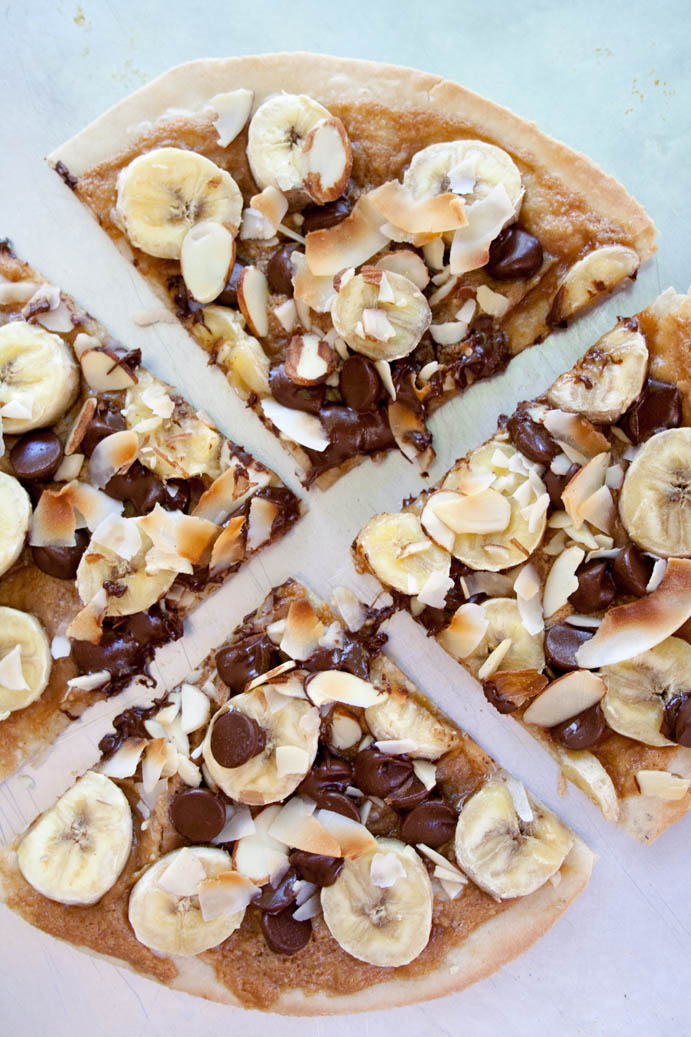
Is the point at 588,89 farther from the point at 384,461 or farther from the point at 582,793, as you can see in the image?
the point at 582,793

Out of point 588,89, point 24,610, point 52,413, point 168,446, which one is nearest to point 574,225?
point 588,89

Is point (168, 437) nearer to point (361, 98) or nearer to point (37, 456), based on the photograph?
point (37, 456)

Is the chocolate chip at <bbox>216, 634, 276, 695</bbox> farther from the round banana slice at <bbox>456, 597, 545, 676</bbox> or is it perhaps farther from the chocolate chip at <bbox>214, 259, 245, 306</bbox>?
the chocolate chip at <bbox>214, 259, 245, 306</bbox>

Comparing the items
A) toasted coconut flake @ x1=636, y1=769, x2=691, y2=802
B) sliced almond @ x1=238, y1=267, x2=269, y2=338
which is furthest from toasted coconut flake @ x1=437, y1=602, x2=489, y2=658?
sliced almond @ x1=238, y1=267, x2=269, y2=338

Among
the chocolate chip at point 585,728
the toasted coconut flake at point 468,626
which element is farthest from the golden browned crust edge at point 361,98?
the chocolate chip at point 585,728

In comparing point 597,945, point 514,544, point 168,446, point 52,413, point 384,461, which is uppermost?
point 52,413

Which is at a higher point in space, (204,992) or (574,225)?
(574,225)

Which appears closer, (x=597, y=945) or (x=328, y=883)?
(x=328, y=883)
